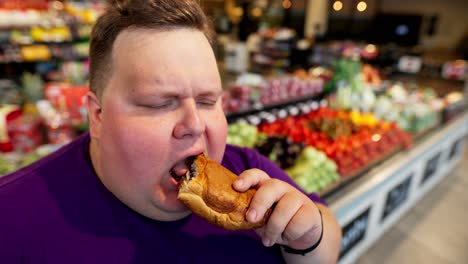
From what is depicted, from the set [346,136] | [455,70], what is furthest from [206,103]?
[455,70]

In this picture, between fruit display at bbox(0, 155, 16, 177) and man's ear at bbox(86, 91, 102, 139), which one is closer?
man's ear at bbox(86, 91, 102, 139)

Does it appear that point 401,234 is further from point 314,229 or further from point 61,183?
point 61,183

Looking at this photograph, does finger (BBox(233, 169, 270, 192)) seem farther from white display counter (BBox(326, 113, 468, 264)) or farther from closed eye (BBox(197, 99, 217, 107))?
white display counter (BBox(326, 113, 468, 264))

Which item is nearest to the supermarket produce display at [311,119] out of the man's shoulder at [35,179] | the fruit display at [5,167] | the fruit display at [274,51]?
the fruit display at [5,167]

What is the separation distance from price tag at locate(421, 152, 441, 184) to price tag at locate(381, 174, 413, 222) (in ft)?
1.79

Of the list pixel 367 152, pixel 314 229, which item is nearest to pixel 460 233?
pixel 367 152

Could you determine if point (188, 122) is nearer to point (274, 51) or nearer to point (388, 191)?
point (388, 191)

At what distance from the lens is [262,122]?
10.4 ft

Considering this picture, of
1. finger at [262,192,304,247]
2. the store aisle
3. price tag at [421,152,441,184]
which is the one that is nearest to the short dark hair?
finger at [262,192,304,247]

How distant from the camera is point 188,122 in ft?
2.65

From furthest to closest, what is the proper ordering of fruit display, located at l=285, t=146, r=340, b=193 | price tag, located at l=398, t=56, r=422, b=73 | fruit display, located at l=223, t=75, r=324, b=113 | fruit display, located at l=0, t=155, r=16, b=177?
price tag, located at l=398, t=56, r=422, b=73, fruit display, located at l=223, t=75, r=324, b=113, fruit display, located at l=285, t=146, r=340, b=193, fruit display, located at l=0, t=155, r=16, b=177

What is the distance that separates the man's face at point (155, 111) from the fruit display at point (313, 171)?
4.98 ft

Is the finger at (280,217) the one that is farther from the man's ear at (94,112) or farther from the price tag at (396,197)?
the price tag at (396,197)

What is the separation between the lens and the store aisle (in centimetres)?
295
